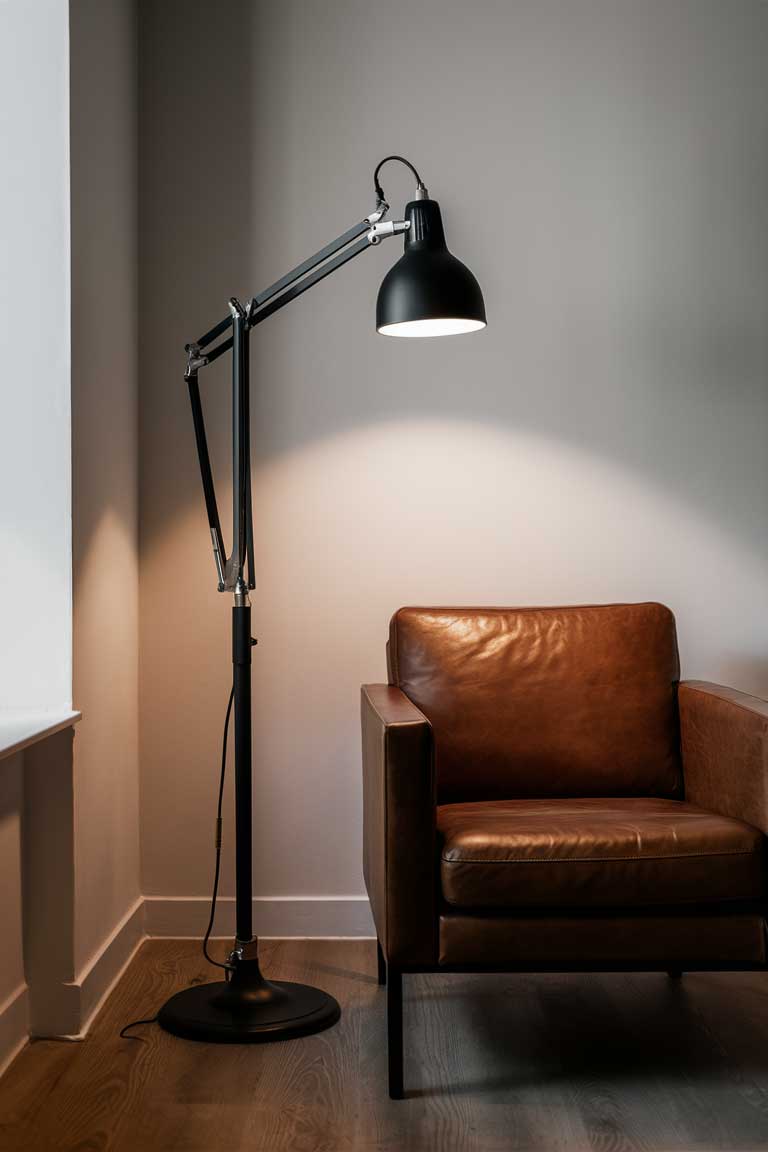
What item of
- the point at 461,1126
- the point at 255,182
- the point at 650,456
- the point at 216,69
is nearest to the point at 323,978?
the point at 461,1126

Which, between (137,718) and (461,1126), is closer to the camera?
(461,1126)

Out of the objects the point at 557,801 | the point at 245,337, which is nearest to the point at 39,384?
the point at 245,337

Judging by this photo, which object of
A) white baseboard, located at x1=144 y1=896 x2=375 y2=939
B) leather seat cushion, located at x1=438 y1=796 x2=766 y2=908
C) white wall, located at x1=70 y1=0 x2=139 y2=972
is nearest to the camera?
leather seat cushion, located at x1=438 y1=796 x2=766 y2=908

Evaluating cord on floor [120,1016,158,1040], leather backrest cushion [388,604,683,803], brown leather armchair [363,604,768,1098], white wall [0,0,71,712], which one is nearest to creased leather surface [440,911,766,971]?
brown leather armchair [363,604,768,1098]

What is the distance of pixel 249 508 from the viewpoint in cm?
232

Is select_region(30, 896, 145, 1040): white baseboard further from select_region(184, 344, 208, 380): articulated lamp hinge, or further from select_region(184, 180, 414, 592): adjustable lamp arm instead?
select_region(184, 344, 208, 380): articulated lamp hinge

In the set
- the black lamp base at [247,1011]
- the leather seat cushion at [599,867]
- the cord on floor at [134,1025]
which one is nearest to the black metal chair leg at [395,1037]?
the leather seat cushion at [599,867]

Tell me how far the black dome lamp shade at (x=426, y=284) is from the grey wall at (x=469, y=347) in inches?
25.1

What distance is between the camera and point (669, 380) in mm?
2836

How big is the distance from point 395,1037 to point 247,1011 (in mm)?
428

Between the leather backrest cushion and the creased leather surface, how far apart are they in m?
0.57

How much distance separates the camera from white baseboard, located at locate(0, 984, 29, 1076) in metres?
2.03

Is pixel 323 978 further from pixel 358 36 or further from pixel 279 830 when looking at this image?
pixel 358 36

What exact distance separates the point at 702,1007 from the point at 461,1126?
727mm
